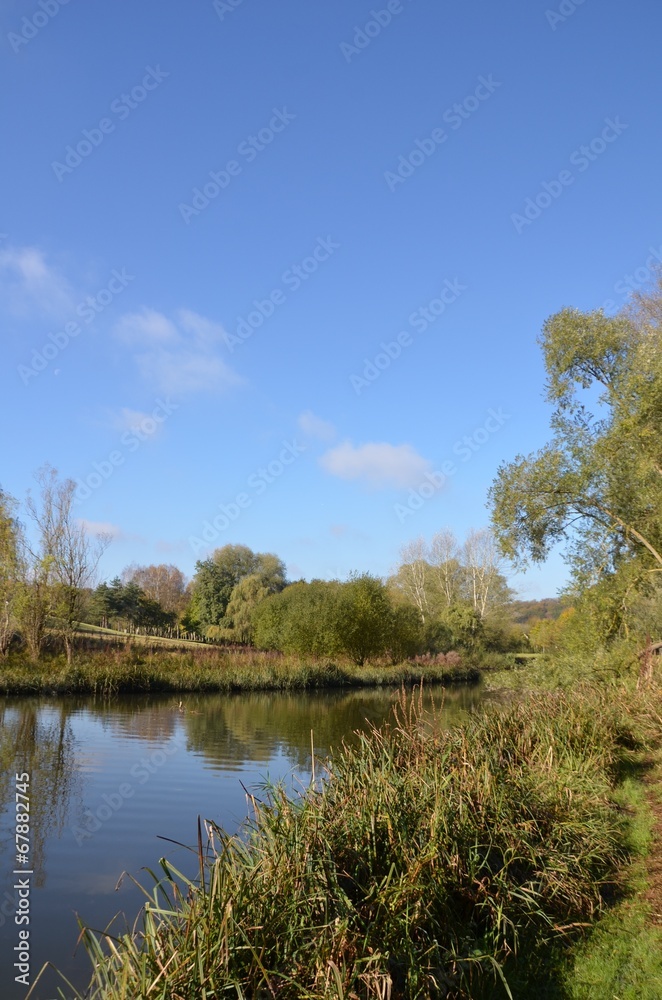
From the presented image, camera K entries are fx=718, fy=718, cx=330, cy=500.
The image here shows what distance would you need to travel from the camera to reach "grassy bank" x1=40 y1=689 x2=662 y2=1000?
3.73 m

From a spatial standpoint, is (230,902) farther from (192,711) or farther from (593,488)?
(192,711)

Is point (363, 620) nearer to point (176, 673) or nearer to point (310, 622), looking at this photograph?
point (310, 622)

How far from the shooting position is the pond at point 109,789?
23.1ft

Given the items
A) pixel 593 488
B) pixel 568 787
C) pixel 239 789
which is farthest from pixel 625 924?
pixel 593 488

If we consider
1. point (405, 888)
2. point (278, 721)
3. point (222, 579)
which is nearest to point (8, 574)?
point (278, 721)

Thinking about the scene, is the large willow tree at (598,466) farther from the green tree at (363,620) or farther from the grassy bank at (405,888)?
the green tree at (363,620)

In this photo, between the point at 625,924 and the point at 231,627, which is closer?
the point at 625,924

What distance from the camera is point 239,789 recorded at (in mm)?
12383

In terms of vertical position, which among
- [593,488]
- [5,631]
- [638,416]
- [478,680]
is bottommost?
[478,680]

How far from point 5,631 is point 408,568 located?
135 ft

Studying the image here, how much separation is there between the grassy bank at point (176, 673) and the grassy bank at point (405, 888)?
1263cm

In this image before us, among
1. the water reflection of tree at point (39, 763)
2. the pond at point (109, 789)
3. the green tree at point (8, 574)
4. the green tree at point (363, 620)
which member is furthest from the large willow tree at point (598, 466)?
the green tree at point (363, 620)

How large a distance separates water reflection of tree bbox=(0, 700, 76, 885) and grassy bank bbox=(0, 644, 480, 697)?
137 inches

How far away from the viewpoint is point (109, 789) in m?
12.1
